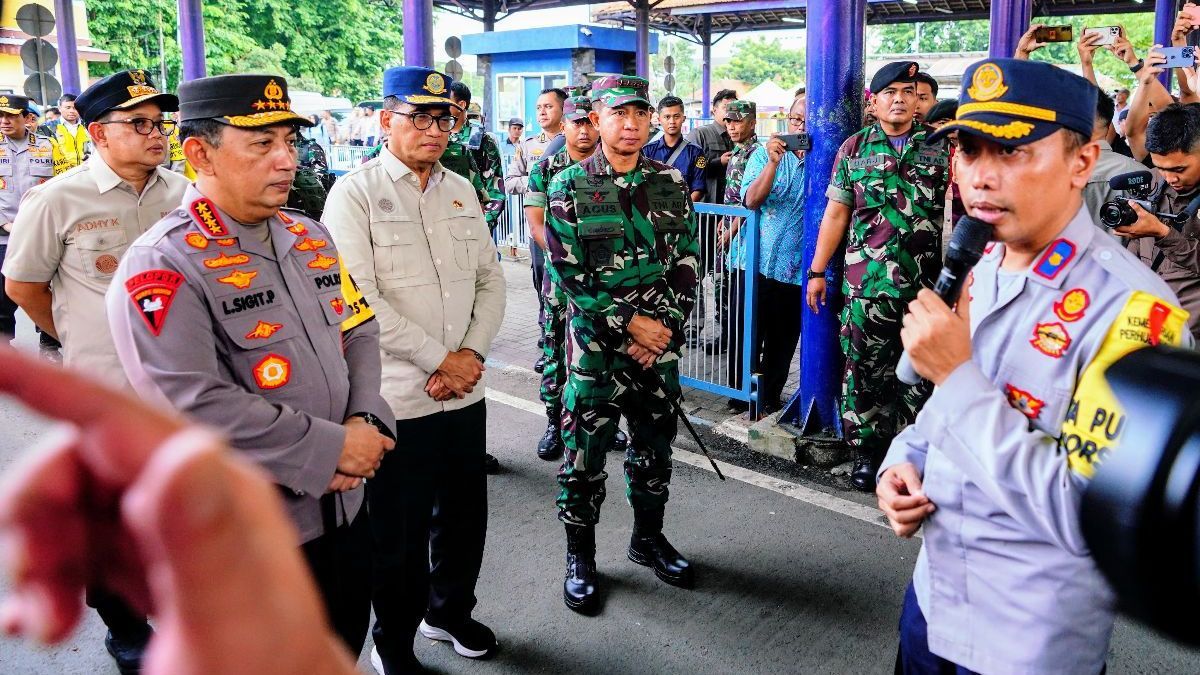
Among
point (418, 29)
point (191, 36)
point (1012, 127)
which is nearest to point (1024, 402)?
point (1012, 127)

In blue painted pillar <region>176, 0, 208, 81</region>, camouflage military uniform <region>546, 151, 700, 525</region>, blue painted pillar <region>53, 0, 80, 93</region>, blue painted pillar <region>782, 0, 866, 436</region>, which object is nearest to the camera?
camouflage military uniform <region>546, 151, 700, 525</region>

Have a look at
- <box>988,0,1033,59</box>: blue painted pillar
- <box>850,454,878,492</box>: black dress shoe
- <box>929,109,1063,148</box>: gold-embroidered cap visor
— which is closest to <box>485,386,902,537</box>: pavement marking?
<box>850,454,878,492</box>: black dress shoe

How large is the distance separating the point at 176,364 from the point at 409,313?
3.79ft

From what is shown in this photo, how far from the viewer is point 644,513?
12.8 feet

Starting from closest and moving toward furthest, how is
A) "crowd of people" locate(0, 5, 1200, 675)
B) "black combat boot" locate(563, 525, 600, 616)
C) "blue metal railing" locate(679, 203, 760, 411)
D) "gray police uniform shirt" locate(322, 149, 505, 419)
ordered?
"crowd of people" locate(0, 5, 1200, 675) < "gray police uniform shirt" locate(322, 149, 505, 419) < "black combat boot" locate(563, 525, 600, 616) < "blue metal railing" locate(679, 203, 760, 411)

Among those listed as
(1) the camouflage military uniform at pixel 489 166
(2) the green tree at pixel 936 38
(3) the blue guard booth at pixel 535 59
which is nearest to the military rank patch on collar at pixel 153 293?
(1) the camouflage military uniform at pixel 489 166

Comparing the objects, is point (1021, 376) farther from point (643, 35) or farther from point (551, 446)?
point (643, 35)

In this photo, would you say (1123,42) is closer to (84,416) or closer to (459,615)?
(459,615)

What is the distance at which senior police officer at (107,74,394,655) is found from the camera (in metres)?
2.09

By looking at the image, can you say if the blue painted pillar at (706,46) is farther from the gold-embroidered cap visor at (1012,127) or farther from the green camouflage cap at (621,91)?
the gold-embroidered cap visor at (1012,127)

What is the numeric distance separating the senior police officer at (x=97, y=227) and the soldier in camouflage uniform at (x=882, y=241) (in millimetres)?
3349

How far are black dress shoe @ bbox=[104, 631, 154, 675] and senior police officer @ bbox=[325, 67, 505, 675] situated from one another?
0.84 metres

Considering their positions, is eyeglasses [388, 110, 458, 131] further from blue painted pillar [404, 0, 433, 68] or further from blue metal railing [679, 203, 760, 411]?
blue painted pillar [404, 0, 433, 68]

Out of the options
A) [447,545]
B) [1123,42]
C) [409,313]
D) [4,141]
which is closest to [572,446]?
[447,545]
